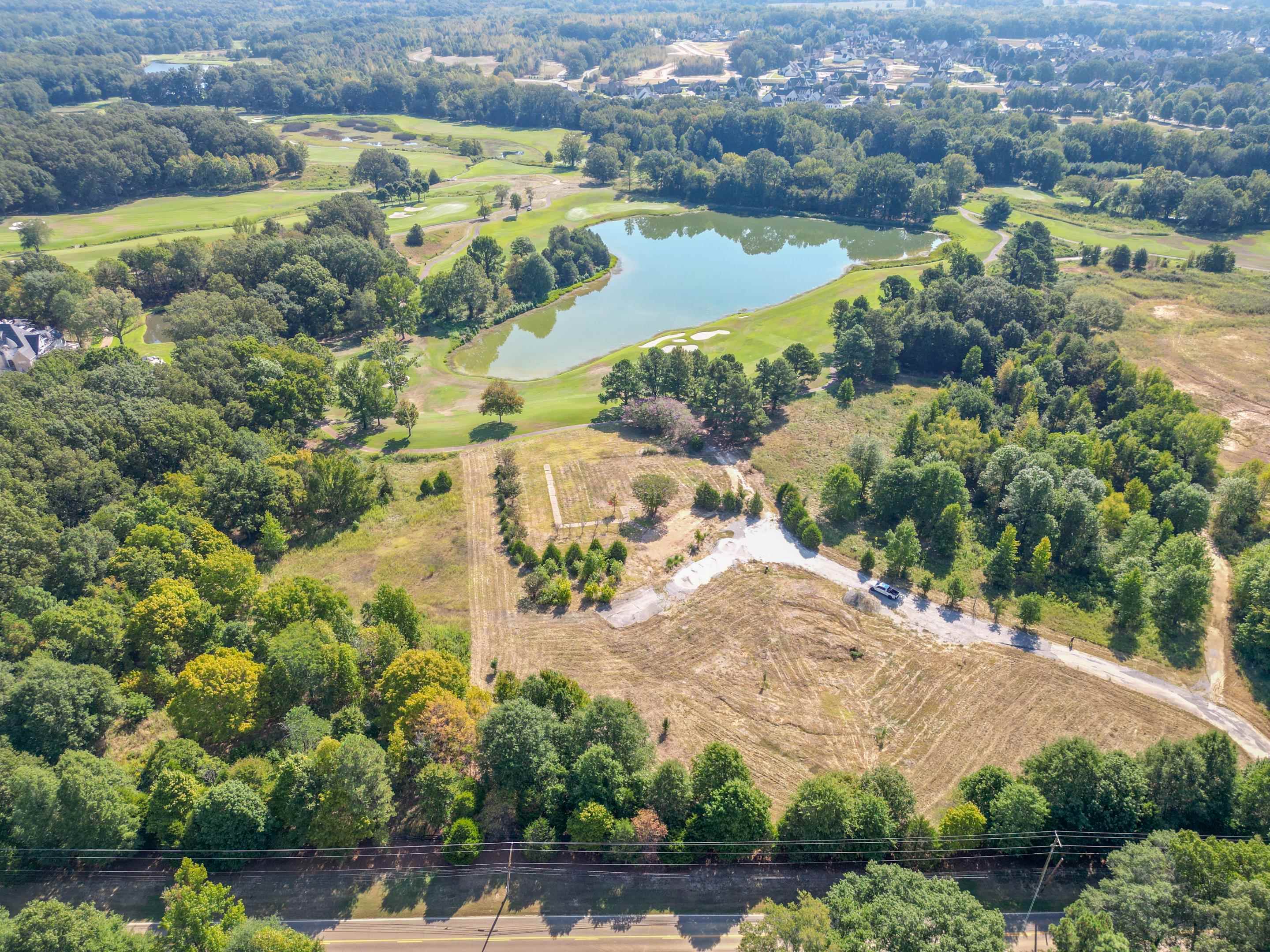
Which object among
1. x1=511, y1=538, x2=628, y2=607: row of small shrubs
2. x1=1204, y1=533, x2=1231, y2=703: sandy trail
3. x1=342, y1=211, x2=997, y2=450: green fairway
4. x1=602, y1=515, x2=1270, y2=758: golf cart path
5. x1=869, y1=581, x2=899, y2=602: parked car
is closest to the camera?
x1=602, y1=515, x2=1270, y2=758: golf cart path

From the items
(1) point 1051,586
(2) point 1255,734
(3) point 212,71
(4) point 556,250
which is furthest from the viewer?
(3) point 212,71

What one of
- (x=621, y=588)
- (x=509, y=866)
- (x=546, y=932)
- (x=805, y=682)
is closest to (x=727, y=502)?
(x=621, y=588)

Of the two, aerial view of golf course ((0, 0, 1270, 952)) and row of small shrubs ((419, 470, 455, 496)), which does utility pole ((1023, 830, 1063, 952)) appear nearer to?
aerial view of golf course ((0, 0, 1270, 952))

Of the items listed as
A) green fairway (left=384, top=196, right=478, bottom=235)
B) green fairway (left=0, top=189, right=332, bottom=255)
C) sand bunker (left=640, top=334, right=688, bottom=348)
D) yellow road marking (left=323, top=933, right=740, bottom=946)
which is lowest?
yellow road marking (left=323, top=933, right=740, bottom=946)

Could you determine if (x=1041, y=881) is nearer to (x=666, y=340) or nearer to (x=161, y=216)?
(x=666, y=340)

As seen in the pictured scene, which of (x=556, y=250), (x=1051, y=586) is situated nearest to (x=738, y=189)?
(x=556, y=250)

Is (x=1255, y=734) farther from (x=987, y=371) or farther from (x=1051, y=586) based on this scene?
(x=987, y=371)

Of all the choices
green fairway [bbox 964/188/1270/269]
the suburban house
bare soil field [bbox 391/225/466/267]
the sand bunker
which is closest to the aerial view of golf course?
the suburban house

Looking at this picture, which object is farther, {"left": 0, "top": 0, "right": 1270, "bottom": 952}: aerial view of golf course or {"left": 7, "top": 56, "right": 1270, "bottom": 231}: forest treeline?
{"left": 7, "top": 56, "right": 1270, "bottom": 231}: forest treeline
